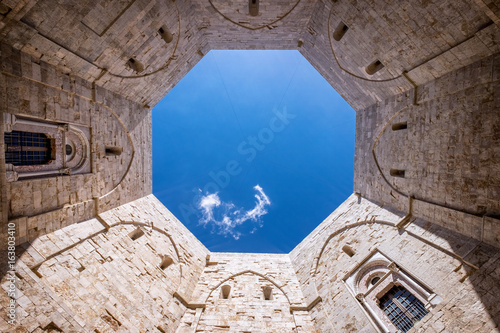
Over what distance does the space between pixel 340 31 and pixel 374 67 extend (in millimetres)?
1975

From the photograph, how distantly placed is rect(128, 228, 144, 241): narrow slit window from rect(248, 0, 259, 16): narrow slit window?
1018 centimetres

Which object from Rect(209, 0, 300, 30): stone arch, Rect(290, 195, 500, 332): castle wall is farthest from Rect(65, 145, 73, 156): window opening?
Rect(290, 195, 500, 332): castle wall

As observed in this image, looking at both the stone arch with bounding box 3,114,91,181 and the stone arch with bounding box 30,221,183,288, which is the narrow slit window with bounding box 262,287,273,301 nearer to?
the stone arch with bounding box 30,221,183,288

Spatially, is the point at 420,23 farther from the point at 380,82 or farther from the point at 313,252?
the point at 313,252

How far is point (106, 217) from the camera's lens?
9102mm

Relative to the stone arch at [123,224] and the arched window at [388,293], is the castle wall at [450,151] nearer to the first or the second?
the arched window at [388,293]

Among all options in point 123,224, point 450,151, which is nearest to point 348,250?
point 450,151

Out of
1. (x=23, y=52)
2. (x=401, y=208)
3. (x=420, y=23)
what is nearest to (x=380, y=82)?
(x=420, y=23)

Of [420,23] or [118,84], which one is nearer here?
[420,23]

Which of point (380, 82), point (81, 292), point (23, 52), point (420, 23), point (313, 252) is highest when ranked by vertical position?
point (23, 52)

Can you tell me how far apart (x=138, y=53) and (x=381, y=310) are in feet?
40.0

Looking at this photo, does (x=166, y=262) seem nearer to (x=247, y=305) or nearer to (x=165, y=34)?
(x=247, y=305)

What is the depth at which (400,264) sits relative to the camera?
25.6ft

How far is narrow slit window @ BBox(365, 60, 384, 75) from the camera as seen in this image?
370 inches
